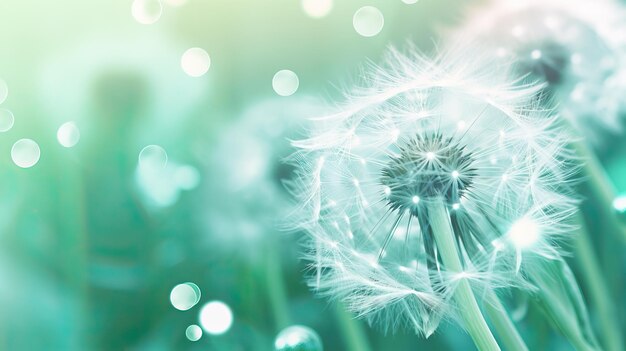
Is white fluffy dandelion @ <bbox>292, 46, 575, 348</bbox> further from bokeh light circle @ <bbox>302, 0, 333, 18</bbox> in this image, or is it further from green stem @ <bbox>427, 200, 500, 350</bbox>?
bokeh light circle @ <bbox>302, 0, 333, 18</bbox>

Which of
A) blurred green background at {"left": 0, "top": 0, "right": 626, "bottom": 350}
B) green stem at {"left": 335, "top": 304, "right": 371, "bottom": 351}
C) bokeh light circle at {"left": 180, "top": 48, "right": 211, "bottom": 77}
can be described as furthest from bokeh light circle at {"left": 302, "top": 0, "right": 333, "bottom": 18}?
green stem at {"left": 335, "top": 304, "right": 371, "bottom": 351}

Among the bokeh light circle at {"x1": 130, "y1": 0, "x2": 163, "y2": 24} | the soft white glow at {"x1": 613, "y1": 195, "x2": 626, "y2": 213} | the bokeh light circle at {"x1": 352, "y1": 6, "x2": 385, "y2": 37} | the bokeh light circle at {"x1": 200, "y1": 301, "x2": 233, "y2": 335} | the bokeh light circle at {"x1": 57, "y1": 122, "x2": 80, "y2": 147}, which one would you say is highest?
the bokeh light circle at {"x1": 130, "y1": 0, "x2": 163, "y2": 24}

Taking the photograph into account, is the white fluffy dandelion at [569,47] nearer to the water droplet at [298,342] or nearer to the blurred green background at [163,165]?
the blurred green background at [163,165]

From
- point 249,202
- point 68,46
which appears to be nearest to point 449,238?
point 249,202

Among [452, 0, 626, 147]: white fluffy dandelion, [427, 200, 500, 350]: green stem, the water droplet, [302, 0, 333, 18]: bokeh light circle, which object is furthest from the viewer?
[302, 0, 333, 18]: bokeh light circle

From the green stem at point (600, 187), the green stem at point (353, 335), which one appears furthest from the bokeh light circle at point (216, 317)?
the green stem at point (600, 187)

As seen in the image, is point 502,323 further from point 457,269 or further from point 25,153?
point 25,153

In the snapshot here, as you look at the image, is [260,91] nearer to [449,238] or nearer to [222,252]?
[222,252]

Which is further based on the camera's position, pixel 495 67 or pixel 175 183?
pixel 175 183
